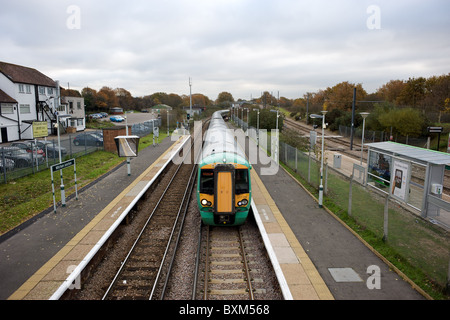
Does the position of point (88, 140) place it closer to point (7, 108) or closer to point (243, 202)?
point (7, 108)

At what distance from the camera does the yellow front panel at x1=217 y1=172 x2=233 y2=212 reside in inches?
431

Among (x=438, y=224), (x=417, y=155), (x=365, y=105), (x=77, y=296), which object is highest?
(x=365, y=105)

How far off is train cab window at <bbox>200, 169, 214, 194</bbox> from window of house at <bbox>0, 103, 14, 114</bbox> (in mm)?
33280

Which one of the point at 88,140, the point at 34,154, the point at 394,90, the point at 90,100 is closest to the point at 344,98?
the point at 394,90

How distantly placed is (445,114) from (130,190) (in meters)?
42.5

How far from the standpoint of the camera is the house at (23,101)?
34531mm

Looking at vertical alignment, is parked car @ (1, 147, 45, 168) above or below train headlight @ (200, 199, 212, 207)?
above

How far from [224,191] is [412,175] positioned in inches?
349

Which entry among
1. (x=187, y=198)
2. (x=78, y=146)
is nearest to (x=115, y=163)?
(x=78, y=146)

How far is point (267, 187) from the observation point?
56.2 feet

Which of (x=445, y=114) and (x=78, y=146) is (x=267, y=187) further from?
(x=445, y=114)

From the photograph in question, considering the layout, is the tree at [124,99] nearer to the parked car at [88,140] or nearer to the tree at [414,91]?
the parked car at [88,140]

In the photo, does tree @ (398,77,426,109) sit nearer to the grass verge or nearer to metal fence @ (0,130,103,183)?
the grass verge

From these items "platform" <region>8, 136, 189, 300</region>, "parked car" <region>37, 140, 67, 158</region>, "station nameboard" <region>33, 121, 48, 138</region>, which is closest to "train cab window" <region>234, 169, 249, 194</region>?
"platform" <region>8, 136, 189, 300</region>
